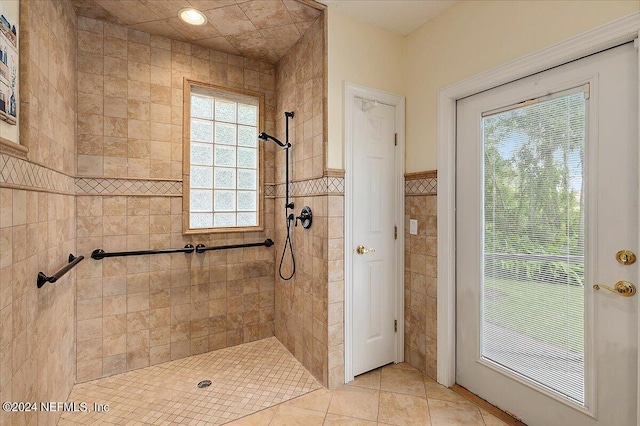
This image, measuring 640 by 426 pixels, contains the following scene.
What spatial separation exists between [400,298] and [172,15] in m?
2.76

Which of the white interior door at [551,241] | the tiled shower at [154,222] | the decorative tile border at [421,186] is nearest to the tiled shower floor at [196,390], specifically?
the tiled shower at [154,222]

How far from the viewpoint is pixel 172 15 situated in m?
2.16

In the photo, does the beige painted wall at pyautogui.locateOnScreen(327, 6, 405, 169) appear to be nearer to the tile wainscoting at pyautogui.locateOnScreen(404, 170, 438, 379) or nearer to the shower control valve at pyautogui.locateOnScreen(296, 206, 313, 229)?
the shower control valve at pyautogui.locateOnScreen(296, 206, 313, 229)

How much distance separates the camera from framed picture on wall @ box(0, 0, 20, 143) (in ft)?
3.74

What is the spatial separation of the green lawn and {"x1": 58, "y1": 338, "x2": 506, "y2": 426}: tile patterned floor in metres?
0.61

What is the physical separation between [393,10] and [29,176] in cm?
239

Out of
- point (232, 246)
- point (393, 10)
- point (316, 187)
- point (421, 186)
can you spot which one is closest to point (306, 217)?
point (316, 187)

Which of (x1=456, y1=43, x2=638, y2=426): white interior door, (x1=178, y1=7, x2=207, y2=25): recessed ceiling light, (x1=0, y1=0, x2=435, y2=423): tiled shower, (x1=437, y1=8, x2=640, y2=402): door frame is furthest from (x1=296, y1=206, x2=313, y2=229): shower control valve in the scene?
(x1=178, y1=7, x2=207, y2=25): recessed ceiling light

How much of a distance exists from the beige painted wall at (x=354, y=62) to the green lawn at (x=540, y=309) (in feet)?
4.42

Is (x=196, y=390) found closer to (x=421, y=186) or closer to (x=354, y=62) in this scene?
(x=421, y=186)

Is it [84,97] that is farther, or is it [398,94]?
[398,94]

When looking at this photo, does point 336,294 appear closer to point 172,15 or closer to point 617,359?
point 617,359

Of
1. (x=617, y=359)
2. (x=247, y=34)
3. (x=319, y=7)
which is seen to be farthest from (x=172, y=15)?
(x=617, y=359)

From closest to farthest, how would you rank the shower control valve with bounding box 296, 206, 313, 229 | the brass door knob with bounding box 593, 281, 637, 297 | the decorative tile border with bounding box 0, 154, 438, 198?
1. the brass door knob with bounding box 593, 281, 637, 297
2. the decorative tile border with bounding box 0, 154, 438, 198
3. the shower control valve with bounding box 296, 206, 313, 229
